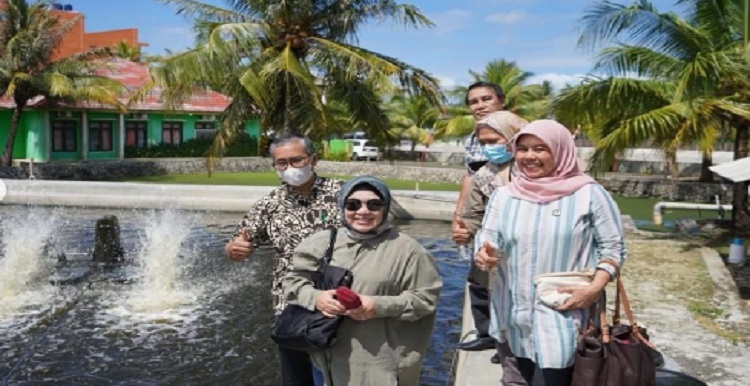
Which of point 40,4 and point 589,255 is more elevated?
point 40,4

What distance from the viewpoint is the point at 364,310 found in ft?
9.54

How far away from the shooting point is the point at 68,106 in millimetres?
29922

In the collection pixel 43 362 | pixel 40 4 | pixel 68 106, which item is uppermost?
pixel 40 4

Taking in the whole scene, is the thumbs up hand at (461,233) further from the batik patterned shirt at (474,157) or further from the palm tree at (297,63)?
the palm tree at (297,63)

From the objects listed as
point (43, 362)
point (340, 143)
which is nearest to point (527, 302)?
point (43, 362)

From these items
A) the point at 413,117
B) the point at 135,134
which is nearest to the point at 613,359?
the point at 135,134

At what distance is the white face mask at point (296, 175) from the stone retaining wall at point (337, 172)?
19.8 m

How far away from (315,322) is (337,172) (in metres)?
29.9

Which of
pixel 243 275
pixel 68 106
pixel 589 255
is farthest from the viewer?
pixel 68 106

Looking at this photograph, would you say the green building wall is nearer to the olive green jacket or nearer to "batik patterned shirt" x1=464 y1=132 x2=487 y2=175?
"batik patterned shirt" x1=464 y1=132 x2=487 y2=175

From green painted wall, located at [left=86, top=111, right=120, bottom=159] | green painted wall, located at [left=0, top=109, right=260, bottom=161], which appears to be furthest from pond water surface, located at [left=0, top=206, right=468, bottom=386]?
green painted wall, located at [left=86, top=111, right=120, bottom=159]

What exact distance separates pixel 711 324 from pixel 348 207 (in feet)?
17.3

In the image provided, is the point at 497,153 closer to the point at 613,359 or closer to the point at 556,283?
the point at 556,283

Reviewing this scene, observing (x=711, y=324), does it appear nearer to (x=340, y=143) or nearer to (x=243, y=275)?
(x=243, y=275)
